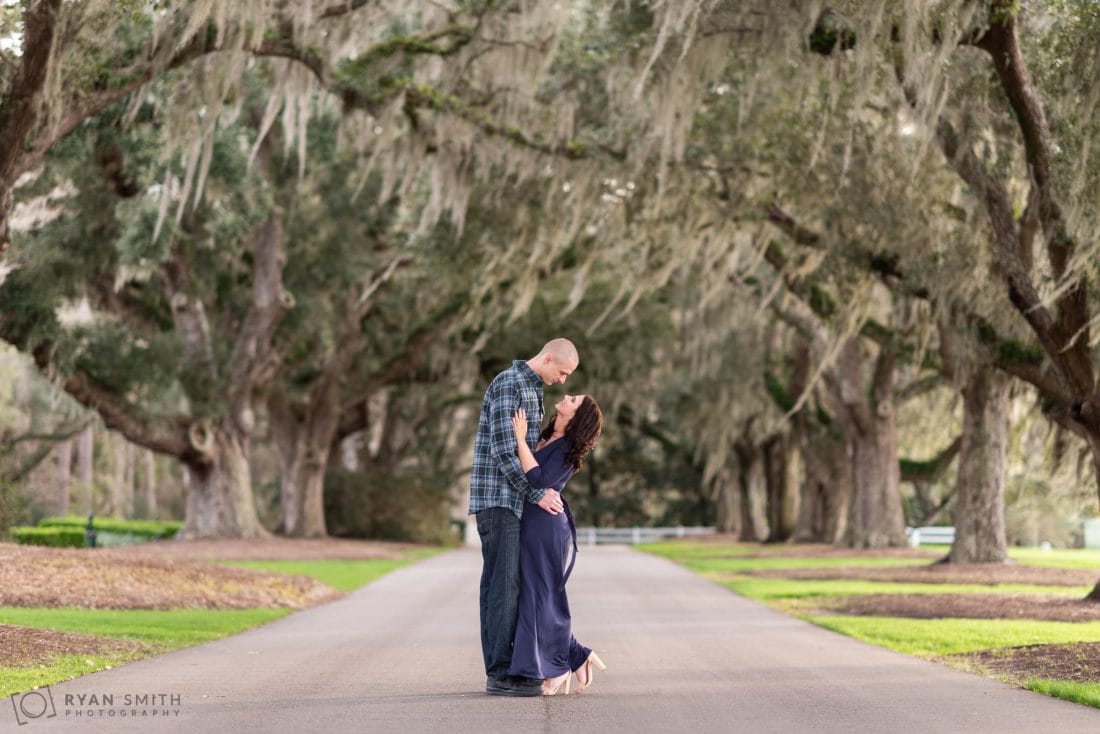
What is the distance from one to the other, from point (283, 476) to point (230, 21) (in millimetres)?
22410

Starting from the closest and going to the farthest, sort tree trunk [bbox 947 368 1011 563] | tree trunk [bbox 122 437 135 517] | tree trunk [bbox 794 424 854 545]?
tree trunk [bbox 947 368 1011 563] → tree trunk [bbox 794 424 854 545] → tree trunk [bbox 122 437 135 517]

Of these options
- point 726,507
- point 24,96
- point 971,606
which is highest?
point 24,96

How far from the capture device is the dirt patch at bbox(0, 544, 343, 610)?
41.2 feet

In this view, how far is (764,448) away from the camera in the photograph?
4059 cm

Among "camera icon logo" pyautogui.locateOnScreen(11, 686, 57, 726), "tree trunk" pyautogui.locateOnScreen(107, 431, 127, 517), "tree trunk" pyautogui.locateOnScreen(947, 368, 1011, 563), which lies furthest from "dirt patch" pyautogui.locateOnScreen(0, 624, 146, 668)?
"tree trunk" pyautogui.locateOnScreen(107, 431, 127, 517)

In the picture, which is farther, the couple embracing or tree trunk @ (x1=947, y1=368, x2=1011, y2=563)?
tree trunk @ (x1=947, y1=368, x2=1011, y2=563)

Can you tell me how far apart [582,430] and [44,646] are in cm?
381

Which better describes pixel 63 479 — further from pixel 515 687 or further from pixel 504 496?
pixel 515 687

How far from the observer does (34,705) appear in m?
6.48

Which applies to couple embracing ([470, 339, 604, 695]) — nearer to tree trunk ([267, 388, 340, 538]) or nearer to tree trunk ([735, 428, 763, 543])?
tree trunk ([267, 388, 340, 538])

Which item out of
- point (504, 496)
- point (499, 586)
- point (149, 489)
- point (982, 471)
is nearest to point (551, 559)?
point (499, 586)

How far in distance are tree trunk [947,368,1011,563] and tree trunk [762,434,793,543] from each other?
47.4ft

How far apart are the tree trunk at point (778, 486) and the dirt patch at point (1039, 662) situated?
90.2ft

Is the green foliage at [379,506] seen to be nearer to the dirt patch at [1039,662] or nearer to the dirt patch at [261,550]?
the dirt patch at [261,550]
